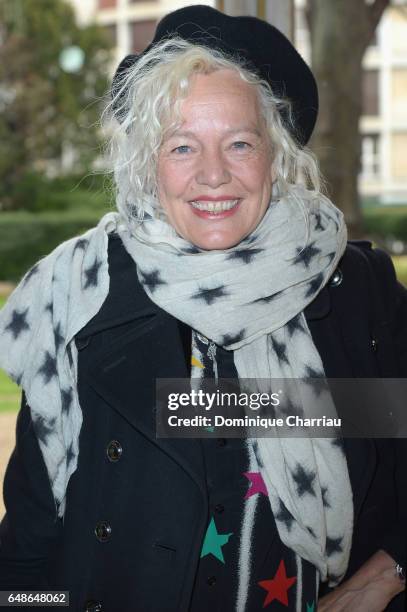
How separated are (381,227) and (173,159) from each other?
1562 cm

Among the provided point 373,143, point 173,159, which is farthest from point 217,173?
point 373,143

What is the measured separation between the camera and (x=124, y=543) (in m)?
→ 1.58

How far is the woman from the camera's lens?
159cm

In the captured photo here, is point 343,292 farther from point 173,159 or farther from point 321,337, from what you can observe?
point 173,159

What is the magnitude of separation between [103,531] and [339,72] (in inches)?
157

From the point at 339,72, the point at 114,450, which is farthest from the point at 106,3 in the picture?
the point at 114,450

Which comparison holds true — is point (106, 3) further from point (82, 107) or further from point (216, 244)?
point (216, 244)

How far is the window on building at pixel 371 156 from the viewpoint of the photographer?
3036cm

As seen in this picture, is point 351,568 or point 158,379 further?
point 351,568

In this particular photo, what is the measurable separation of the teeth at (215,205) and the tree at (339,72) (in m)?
3.28

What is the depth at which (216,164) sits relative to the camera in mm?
1622

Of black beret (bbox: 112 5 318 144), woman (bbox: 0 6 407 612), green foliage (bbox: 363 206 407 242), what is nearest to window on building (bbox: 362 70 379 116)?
green foliage (bbox: 363 206 407 242)

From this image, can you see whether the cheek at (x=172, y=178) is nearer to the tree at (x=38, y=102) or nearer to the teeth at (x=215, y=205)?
the teeth at (x=215, y=205)

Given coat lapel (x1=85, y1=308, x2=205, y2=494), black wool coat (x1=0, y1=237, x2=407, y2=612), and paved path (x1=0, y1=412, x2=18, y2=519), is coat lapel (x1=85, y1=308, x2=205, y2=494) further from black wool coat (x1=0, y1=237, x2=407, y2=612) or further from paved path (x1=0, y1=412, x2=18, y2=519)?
paved path (x1=0, y1=412, x2=18, y2=519)
